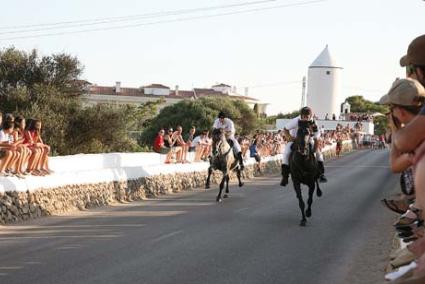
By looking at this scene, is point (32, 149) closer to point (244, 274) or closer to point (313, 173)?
point (313, 173)

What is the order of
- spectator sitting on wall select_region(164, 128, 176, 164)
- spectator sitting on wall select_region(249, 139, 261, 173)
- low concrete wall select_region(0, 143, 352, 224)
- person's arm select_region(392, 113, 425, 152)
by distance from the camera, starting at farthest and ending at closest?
spectator sitting on wall select_region(249, 139, 261, 173), spectator sitting on wall select_region(164, 128, 176, 164), low concrete wall select_region(0, 143, 352, 224), person's arm select_region(392, 113, 425, 152)

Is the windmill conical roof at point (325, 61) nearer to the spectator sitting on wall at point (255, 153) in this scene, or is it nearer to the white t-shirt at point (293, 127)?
the spectator sitting on wall at point (255, 153)

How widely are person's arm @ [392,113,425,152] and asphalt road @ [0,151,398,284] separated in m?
5.68

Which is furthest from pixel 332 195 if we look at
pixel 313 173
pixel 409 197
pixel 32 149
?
pixel 409 197

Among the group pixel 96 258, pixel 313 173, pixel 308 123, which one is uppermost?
pixel 308 123

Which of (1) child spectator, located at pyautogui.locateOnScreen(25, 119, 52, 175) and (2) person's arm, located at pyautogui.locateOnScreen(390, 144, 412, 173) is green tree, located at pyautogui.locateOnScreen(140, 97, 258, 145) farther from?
(2) person's arm, located at pyautogui.locateOnScreen(390, 144, 412, 173)

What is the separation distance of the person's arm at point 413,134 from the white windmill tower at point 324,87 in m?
117

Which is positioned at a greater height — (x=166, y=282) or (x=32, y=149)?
(x=32, y=149)

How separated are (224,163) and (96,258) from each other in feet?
40.8

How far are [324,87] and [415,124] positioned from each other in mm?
118726

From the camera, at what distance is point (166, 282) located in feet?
33.5

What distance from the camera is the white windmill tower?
122 metres

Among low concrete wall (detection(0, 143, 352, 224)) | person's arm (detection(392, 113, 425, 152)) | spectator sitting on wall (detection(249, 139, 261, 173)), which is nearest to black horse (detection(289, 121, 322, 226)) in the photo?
low concrete wall (detection(0, 143, 352, 224))

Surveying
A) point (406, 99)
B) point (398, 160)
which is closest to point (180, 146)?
point (398, 160)
